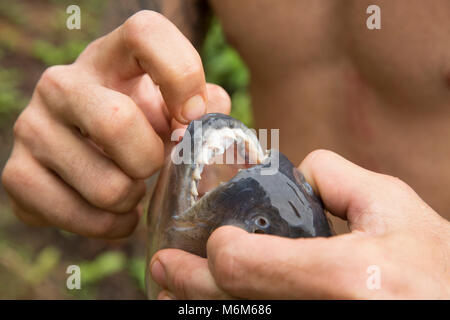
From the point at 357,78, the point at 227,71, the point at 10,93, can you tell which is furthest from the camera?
the point at 227,71

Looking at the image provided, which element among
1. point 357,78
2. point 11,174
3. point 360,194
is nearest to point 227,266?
point 360,194

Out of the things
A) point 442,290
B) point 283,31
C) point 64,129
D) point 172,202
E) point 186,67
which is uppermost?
point 283,31

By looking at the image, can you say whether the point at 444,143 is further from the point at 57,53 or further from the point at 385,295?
the point at 57,53

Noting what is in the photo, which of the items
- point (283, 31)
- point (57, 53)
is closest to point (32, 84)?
point (57, 53)

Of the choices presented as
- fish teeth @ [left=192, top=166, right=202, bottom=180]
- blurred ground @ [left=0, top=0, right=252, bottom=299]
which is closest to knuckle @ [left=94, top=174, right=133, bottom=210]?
fish teeth @ [left=192, top=166, right=202, bottom=180]
